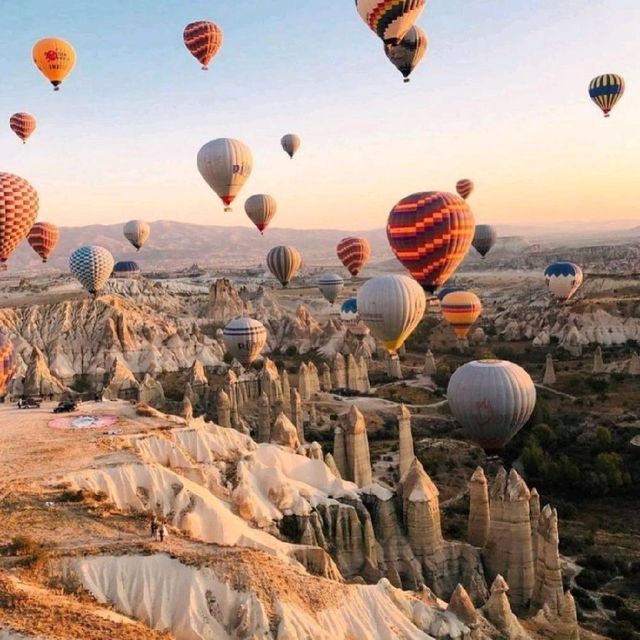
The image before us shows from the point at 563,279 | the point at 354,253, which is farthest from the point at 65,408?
the point at 563,279

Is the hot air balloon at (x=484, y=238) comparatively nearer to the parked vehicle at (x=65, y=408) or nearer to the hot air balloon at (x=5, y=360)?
the parked vehicle at (x=65, y=408)

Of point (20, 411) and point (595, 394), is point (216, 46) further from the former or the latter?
point (595, 394)

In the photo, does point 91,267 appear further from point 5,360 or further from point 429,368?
point 5,360

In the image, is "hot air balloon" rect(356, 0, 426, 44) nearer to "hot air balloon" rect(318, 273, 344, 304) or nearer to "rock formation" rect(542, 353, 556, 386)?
"rock formation" rect(542, 353, 556, 386)

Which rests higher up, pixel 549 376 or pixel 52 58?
pixel 52 58

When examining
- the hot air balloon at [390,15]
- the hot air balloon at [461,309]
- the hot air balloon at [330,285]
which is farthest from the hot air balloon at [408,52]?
the hot air balloon at [330,285]

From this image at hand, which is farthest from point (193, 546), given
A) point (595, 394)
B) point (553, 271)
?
point (553, 271)
